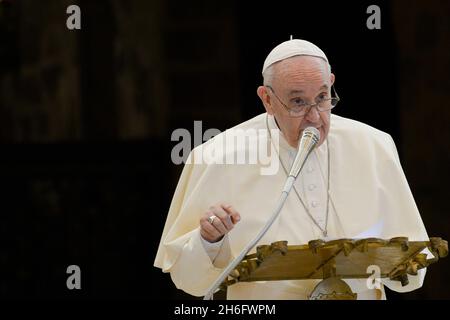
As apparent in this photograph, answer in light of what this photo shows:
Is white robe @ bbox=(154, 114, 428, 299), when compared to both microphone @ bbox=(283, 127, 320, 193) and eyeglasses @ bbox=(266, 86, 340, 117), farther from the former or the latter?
microphone @ bbox=(283, 127, 320, 193)

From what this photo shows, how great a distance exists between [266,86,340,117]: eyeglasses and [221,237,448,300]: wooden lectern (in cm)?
68

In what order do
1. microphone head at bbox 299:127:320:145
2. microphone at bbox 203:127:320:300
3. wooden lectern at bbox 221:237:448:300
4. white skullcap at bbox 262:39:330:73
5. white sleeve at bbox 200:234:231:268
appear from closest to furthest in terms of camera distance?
microphone at bbox 203:127:320:300
wooden lectern at bbox 221:237:448:300
microphone head at bbox 299:127:320:145
white sleeve at bbox 200:234:231:268
white skullcap at bbox 262:39:330:73

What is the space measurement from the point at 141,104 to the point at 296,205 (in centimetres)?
461

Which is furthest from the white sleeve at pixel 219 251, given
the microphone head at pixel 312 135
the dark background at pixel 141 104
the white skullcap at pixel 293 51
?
the dark background at pixel 141 104

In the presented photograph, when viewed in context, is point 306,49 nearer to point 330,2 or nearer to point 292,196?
point 292,196

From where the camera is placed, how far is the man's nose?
6.00 m

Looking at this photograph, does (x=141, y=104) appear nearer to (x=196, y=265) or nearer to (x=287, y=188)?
(x=196, y=265)

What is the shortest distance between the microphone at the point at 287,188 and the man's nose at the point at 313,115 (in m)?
0.32

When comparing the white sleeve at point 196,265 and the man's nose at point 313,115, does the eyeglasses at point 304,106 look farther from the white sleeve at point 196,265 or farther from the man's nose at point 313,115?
the white sleeve at point 196,265

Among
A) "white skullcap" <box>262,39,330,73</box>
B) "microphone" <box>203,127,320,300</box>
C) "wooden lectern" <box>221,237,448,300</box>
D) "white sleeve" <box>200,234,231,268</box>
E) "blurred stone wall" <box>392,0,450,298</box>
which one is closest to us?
"microphone" <box>203,127,320,300</box>

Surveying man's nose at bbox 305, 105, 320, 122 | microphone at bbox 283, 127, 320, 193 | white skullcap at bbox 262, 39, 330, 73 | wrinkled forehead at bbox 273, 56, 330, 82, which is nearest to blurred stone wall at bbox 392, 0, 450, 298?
white skullcap at bbox 262, 39, 330, 73

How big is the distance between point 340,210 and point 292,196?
8.8 inches
